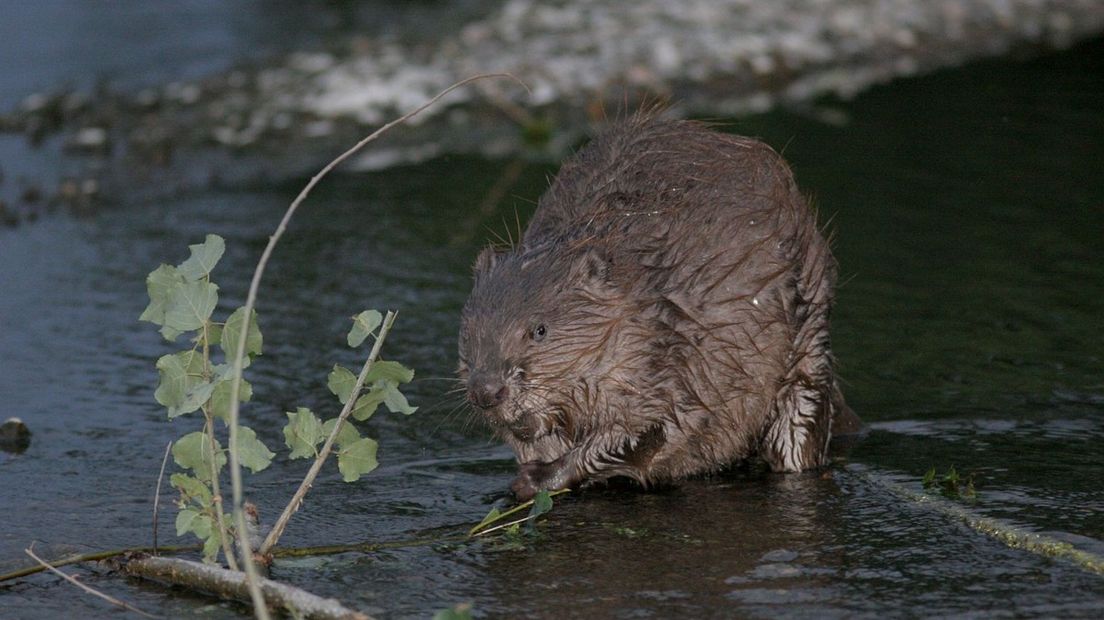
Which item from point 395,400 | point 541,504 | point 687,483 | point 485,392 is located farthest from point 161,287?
point 687,483

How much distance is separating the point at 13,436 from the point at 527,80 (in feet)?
19.8

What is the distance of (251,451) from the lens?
13.1 ft

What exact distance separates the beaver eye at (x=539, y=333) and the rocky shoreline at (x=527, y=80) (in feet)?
16.6

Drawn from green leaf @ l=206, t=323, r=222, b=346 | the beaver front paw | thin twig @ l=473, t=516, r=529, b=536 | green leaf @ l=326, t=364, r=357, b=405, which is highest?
green leaf @ l=206, t=323, r=222, b=346

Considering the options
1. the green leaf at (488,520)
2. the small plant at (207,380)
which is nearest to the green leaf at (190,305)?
the small plant at (207,380)

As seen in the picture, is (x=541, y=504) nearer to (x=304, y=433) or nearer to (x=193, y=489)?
(x=304, y=433)

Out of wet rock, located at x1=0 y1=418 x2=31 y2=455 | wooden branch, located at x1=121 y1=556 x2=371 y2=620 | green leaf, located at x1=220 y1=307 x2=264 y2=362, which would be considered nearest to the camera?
wooden branch, located at x1=121 y1=556 x2=371 y2=620

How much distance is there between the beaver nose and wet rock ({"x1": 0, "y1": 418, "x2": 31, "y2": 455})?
170 cm

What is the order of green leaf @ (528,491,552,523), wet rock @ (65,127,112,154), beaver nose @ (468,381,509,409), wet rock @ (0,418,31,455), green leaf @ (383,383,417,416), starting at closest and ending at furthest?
green leaf @ (383,383,417,416), green leaf @ (528,491,552,523), beaver nose @ (468,381,509,409), wet rock @ (0,418,31,455), wet rock @ (65,127,112,154)

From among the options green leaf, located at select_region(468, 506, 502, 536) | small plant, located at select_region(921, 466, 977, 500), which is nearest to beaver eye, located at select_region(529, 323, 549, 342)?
green leaf, located at select_region(468, 506, 502, 536)

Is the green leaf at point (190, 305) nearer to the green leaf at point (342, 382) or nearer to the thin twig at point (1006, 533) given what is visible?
the green leaf at point (342, 382)

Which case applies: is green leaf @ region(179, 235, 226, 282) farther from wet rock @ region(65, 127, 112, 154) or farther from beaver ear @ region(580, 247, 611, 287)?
wet rock @ region(65, 127, 112, 154)

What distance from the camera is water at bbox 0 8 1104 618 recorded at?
12.7ft

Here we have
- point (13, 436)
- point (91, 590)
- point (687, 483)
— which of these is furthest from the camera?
point (13, 436)
